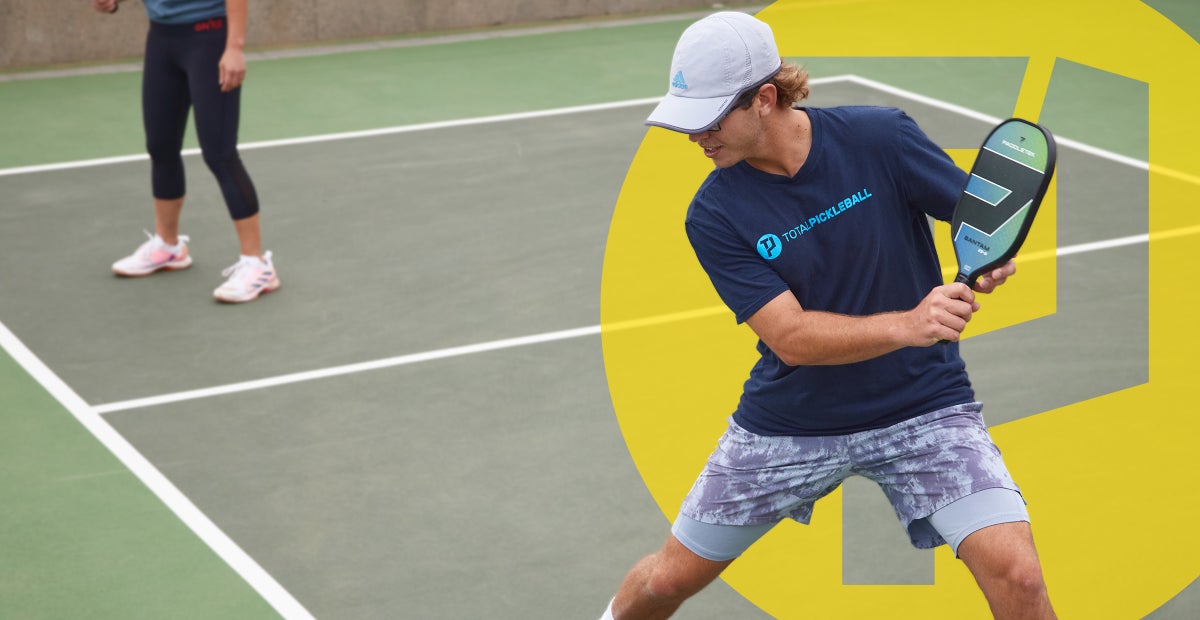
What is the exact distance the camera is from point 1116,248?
8.94 meters

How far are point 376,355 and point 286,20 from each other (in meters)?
7.71

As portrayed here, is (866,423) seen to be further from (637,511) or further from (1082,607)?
(637,511)

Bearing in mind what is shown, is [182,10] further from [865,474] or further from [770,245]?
[865,474]

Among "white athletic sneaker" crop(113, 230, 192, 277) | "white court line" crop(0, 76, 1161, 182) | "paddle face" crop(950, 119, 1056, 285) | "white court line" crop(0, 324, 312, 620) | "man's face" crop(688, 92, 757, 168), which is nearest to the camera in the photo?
→ "paddle face" crop(950, 119, 1056, 285)

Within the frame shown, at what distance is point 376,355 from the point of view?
7.60 metres

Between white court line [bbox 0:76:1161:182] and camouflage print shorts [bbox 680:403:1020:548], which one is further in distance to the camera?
white court line [bbox 0:76:1161:182]

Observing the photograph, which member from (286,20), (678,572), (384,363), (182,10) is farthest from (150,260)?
(286,20)

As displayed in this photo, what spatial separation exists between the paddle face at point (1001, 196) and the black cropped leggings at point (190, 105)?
505 centimetres

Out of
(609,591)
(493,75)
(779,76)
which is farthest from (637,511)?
(493,75)

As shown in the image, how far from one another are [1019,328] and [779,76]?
4.30 metres

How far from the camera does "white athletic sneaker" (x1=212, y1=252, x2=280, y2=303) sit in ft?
27.1

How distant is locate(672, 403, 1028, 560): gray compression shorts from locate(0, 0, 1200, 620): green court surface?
1.03m

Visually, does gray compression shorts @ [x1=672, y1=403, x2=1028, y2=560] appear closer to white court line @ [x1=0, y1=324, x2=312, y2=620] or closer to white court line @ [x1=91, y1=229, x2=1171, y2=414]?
white court line @ [x1=0, y1=324, x2=312, y2=620]
